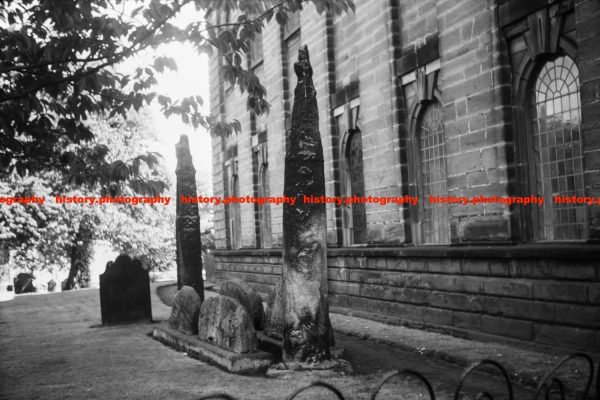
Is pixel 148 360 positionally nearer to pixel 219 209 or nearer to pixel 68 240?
pixel 219 209

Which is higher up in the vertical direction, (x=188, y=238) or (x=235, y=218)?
(x=235, y=218)

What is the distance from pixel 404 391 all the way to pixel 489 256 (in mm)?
3472

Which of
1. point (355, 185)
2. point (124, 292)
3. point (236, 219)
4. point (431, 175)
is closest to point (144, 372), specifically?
point (124, 292)

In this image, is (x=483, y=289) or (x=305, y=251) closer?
(x=305, y=251)

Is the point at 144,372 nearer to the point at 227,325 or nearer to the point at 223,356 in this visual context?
the point at 223,356

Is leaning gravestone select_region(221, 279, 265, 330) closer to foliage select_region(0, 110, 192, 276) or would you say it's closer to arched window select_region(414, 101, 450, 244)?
arched window select_region(414, 101, 450, 244)

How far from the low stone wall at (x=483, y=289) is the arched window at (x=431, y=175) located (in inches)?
23.1

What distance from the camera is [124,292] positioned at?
557 inches

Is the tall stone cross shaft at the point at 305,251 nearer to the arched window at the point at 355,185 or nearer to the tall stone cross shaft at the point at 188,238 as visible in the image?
the tall stone cross shaft at the point at 188,238

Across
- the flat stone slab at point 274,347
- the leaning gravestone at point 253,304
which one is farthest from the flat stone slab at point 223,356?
the leaning gravestone at point 253,304

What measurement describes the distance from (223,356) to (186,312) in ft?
7.97

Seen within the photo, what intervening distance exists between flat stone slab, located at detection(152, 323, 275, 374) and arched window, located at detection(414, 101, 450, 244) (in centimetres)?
480

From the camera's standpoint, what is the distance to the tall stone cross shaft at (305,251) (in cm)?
781

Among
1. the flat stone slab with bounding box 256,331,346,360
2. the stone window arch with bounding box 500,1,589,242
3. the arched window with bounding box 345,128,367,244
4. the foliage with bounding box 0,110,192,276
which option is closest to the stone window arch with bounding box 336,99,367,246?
the arched window with bounding box 345,128,367,244
